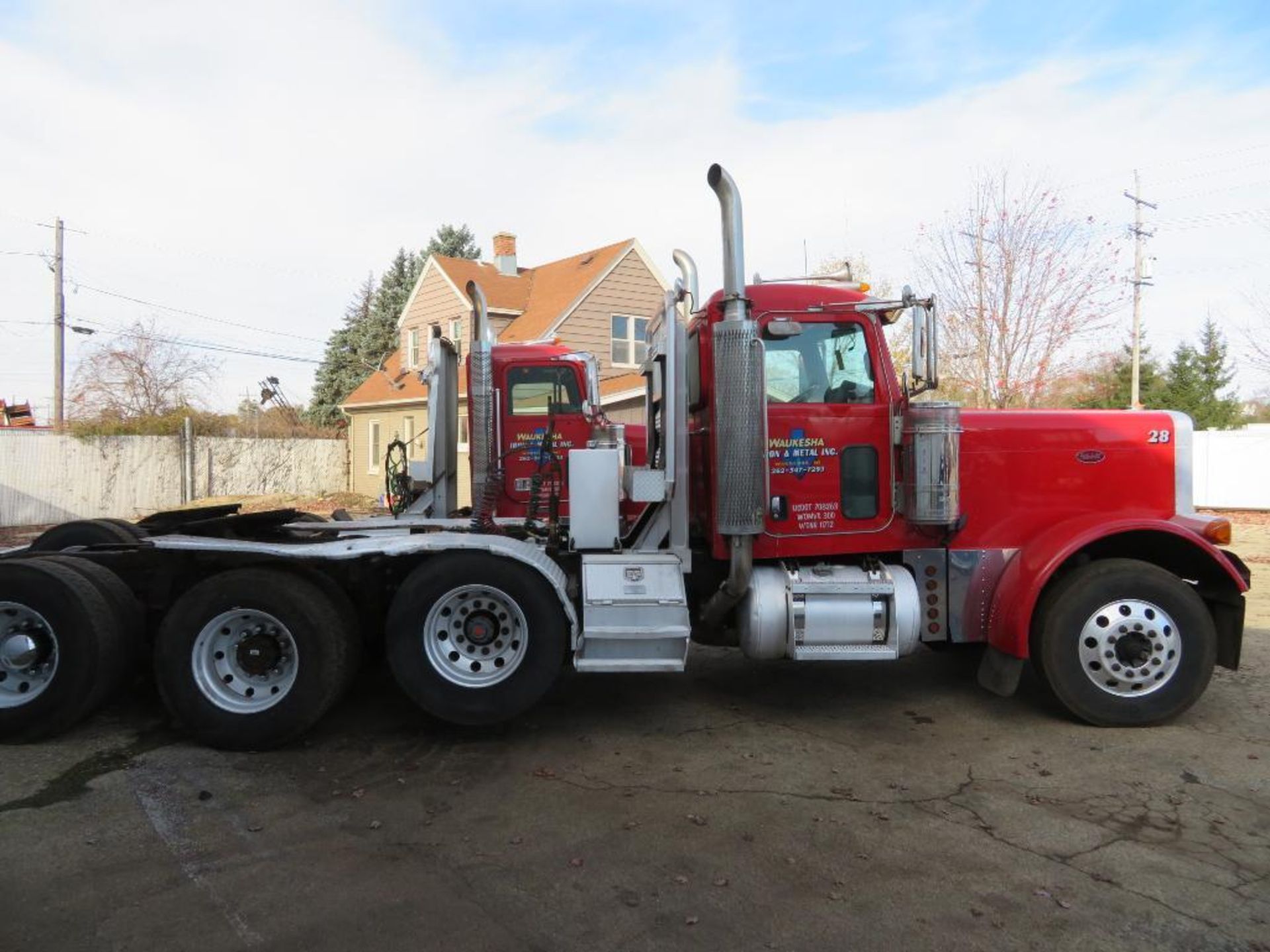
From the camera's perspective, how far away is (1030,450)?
5832 mm

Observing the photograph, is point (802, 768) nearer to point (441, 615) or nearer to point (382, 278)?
point (441, 615)

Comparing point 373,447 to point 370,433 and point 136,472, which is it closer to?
point 370,433

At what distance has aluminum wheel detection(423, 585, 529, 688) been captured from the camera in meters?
5.18

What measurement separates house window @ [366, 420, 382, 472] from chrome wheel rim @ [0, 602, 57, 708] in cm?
2260

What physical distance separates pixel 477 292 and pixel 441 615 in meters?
3.12

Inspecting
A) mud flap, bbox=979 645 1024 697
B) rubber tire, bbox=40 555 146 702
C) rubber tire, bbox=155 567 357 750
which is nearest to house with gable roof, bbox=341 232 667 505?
rubber tire, bbox=40 555 146 702

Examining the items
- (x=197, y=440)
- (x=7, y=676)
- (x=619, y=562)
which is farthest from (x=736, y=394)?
(x=197, y=440)

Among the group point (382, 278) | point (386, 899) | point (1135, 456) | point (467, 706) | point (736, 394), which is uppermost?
point (382, 278)

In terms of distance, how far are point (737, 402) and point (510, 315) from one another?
19.6 metres

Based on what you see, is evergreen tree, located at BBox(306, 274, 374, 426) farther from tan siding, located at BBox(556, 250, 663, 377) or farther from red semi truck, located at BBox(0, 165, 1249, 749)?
red semi truck, located at BBox(0, 165, 1249, 749)

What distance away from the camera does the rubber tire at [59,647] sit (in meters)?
5.09

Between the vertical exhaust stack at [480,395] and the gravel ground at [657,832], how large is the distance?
1986 millimetres

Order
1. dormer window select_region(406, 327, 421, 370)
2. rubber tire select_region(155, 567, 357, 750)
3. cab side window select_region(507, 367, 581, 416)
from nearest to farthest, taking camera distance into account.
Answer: rubber tire select_region(155, 567, 357, 750), cab side window select_region(507, 367, 581, 416), dormer window select_region(406, 327, 421, 370)

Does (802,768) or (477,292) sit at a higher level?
(477,292)
